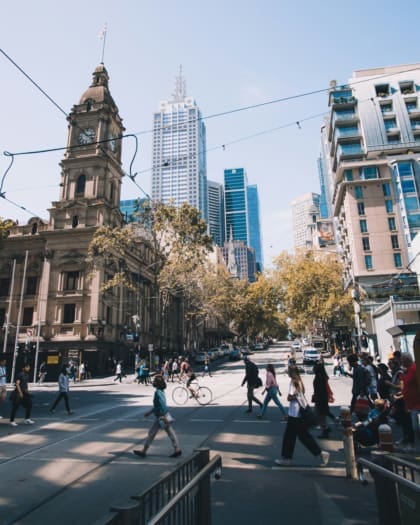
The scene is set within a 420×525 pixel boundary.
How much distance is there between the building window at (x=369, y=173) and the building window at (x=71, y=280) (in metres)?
41.4

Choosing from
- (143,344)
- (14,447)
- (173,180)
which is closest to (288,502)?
(14,447)

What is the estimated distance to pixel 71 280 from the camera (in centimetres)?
3741

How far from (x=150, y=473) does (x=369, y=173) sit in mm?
55292

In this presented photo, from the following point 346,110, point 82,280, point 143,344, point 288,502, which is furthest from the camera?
point 346,110

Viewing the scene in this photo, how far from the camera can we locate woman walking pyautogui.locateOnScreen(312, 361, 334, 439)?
29.0 ft

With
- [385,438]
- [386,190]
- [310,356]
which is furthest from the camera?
[386,190]

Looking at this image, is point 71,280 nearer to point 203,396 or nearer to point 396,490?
point 203,396

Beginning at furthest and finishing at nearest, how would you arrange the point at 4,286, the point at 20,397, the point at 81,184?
the point at 81,184, the point at 4,286, the point at 20,397

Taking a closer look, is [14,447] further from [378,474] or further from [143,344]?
[143,344]

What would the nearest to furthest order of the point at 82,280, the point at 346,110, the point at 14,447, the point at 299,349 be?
1. the point at 14,447
2. the point at 82,280
3. the point at 346,110
4. the point at 299,349

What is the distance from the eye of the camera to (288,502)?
499 cm

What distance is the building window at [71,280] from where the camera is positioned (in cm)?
3722

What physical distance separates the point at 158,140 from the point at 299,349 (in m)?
163

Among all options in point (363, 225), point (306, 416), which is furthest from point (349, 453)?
point (363, 225)
